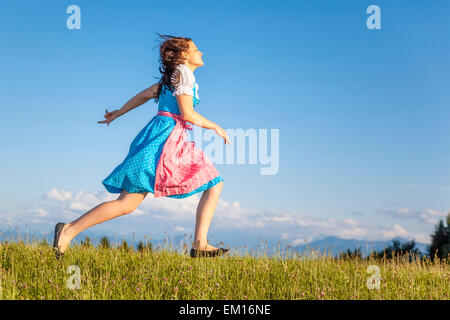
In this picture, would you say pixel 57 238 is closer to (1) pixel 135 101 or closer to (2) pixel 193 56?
(1) pixel 135 101

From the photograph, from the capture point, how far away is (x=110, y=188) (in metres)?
5.41

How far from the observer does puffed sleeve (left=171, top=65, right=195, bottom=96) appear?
5.19 m

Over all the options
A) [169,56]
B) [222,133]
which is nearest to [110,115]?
[169,56]

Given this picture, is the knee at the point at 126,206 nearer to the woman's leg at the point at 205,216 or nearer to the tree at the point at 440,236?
the woman's leg at the point at 205,216

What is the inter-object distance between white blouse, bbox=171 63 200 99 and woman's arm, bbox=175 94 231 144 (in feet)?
0.20

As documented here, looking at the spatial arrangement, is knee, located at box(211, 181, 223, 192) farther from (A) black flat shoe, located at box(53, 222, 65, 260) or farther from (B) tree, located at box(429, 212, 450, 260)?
(B) tree, located at box(429, 212, 450, 260)

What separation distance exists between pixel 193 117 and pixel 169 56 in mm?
960

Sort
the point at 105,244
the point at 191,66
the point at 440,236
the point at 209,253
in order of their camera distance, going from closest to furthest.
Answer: the point at 209,253 → the point at 191,66 → the point at 105,244 → the point at 440,236

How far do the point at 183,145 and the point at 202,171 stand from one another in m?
0.39

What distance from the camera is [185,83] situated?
17.2 ft

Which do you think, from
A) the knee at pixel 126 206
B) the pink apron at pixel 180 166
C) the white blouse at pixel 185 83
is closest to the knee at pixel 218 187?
the pink apron at pixel 180 166
